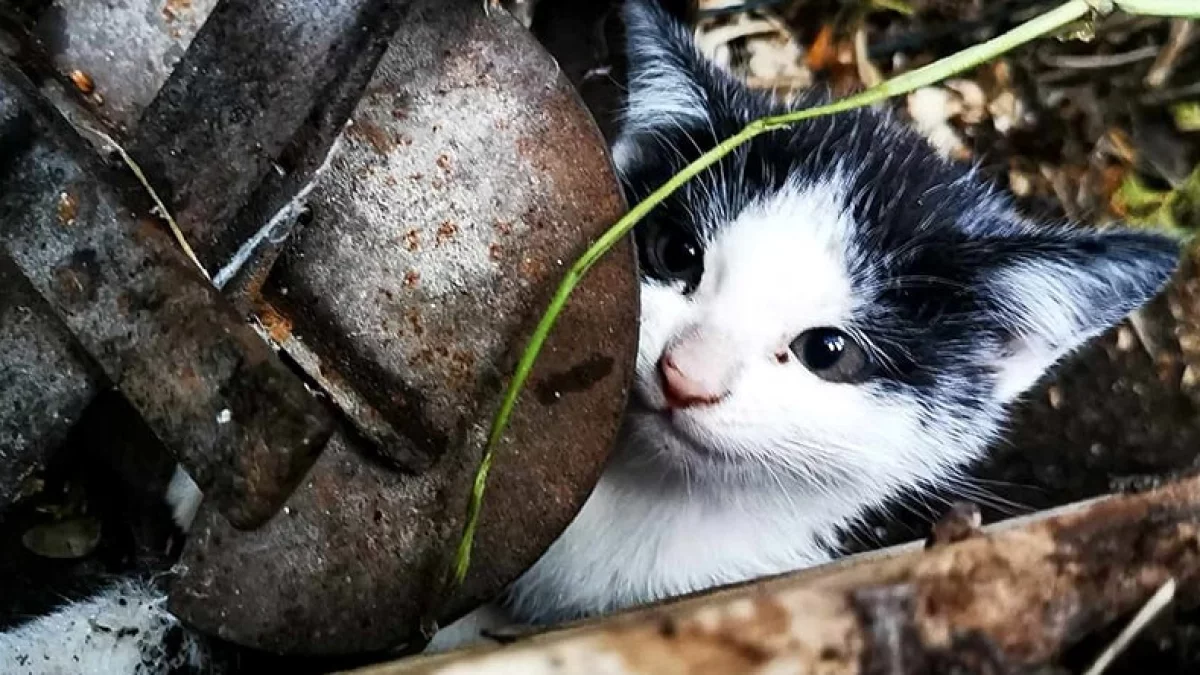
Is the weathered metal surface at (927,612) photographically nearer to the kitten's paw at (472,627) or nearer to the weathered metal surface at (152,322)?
the weathered metal surface at (152,322)

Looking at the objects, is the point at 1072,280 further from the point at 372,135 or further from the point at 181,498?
the point at 181,498

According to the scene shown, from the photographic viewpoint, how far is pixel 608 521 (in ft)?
3.48

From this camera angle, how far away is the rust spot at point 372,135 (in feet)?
2.64

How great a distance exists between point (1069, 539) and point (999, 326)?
38cm

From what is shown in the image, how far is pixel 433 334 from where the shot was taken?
0.80 m

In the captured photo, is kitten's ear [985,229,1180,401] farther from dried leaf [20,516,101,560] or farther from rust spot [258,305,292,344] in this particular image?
dried leaf [20,516,101,560]

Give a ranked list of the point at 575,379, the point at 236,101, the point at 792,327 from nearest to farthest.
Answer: the point at 236,101
the point at 575,379
the point at 792,327

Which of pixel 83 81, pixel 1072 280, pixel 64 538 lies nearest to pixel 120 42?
pixel 83 81

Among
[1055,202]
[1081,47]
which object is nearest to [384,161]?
[1055,202]

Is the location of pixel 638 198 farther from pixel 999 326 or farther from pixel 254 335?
pixel 254 335

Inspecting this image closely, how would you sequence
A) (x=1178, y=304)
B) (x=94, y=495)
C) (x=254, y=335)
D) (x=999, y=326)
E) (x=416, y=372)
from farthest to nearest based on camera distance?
1. (x=1178, y=304)
2. (x=999, y=326)
3. (x=94, y=495)
4. (x=416, y=372)
5. (x=254, y=335)

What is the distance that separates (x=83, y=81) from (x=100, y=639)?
0.38 meters

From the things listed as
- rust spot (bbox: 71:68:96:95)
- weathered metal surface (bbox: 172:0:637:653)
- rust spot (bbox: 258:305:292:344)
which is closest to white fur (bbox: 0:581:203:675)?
weathered metal surface (bbox: 172:0:637:653)

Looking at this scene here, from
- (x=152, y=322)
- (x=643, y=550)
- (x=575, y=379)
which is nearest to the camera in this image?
(x=152, y=322)
